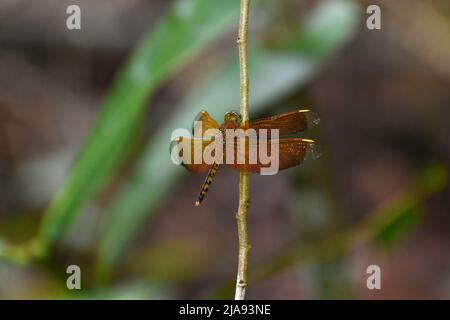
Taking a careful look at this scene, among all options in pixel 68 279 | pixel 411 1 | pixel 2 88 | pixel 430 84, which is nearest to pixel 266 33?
pixel 68 279

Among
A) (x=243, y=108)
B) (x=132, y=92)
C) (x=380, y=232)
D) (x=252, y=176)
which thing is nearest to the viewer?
(x=243, y=108)

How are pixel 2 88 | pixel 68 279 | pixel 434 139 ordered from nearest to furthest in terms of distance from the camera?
1. pixel 68 279
2. pixel 2 88
3. pixel 434 139

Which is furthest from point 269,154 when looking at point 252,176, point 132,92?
point 252,176

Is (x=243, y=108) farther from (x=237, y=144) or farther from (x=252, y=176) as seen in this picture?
(x=252, y=176)

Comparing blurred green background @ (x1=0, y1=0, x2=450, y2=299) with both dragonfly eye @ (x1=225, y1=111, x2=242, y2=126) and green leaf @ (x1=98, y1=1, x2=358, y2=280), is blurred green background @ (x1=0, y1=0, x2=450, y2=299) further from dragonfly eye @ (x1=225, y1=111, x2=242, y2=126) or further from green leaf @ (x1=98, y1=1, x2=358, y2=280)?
dragonfly eye @ (x1=225, y1=111, x2=242, y2=126)

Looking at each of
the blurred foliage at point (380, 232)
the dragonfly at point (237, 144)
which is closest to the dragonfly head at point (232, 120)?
the dragonfly at point (237, 144)

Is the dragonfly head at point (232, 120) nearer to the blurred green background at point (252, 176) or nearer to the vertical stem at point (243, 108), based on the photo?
the vertical stem at point (243, 108)

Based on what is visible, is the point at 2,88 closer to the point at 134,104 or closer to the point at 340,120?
the point at 340,120
